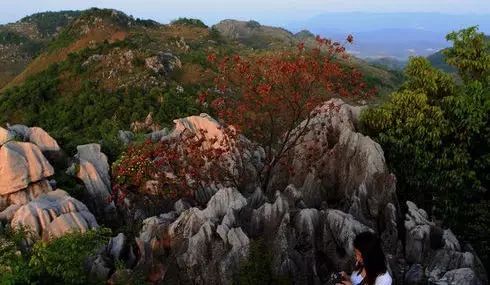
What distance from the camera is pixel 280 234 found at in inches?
525

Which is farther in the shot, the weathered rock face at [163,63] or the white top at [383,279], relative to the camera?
the weathered rock face at [163,63]

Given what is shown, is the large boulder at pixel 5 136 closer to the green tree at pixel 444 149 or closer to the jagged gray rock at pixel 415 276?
the green tree at pixel 444 149

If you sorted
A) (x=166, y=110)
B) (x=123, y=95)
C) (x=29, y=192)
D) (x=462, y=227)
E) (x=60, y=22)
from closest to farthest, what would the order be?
(x=29, y=192) < (x=462, y=227) < (x=166, y=110) < (x=123, y=95) < (x=60, y=22)

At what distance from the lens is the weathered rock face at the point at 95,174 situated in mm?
17922

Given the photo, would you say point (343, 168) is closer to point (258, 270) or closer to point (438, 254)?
point (438, 254)

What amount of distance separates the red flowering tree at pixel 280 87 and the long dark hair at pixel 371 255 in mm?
7571

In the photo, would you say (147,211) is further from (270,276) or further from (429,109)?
(429,109)

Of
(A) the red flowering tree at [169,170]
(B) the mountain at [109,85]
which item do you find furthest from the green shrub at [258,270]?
(B) the mountain at [109,85]

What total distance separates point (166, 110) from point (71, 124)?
34.3 feet

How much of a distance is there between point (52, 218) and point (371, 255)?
9.56m

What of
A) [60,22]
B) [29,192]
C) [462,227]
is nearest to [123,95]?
[29,192]

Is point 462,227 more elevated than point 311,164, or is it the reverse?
point 311,164

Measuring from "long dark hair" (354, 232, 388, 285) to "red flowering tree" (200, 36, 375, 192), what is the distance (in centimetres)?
757

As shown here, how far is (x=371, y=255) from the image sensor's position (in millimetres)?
9344
